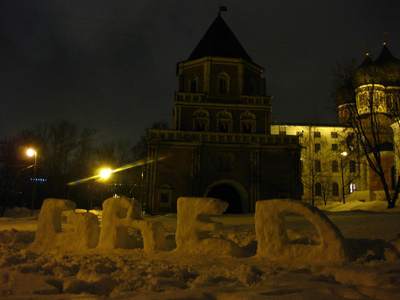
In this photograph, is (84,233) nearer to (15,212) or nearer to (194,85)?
(15,212)

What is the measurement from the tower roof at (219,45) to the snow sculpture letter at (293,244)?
29078mm

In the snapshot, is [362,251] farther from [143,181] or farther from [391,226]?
[143,181]

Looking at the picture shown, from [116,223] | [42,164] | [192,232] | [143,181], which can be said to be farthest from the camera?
[42,164]

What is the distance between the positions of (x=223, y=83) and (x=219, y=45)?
4465 millimetres

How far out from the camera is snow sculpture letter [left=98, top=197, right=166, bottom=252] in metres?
10.3

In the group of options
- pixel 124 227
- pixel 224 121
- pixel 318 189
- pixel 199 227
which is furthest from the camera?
pixel 318 189

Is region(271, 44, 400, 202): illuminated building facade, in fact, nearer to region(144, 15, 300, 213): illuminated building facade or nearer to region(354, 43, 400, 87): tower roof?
region(354, 43, 400, 87): tower roof

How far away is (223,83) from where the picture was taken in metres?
35.8

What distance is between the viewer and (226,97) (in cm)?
3516

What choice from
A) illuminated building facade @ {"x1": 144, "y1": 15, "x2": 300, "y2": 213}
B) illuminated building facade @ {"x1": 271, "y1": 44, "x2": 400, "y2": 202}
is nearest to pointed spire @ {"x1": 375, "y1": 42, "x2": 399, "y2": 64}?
illuminated building facade @ {"x1": 271, "y1": 44, "x2": 400, "y2": 202}

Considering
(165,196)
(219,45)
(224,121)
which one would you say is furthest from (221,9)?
(165,196)

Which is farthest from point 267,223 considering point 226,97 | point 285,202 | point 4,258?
point 226,97

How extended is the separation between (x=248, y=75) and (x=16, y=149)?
81.4ft

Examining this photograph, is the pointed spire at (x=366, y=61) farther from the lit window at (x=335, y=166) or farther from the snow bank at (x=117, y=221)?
the snow bank at (x=117, y=221)
